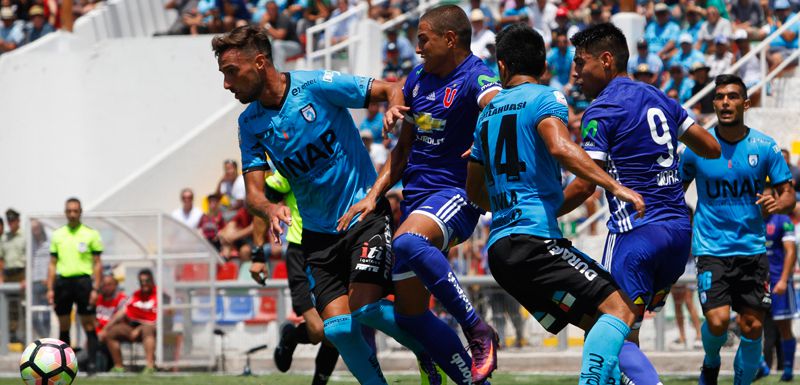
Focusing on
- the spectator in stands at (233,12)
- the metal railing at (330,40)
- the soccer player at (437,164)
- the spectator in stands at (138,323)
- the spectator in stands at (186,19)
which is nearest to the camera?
the soccer player at (437,164)

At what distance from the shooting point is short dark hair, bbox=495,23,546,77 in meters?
7.61

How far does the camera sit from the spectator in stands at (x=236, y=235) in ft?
62.1

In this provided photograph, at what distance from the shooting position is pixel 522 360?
50.8 feet

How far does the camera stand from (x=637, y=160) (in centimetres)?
799

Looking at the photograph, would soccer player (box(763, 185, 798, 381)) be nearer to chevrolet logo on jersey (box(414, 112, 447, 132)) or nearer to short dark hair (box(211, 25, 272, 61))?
chevrolet logo on jersey (box(414, 112, 447, 132))

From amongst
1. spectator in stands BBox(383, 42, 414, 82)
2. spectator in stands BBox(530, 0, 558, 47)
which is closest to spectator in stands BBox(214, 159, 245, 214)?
spectator in stands BBox(383, 42, 414, 82)

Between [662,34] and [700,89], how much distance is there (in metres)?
1.73

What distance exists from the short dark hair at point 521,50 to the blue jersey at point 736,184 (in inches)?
113

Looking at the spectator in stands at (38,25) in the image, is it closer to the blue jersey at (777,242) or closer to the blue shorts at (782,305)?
the blue jersey at (777,242)

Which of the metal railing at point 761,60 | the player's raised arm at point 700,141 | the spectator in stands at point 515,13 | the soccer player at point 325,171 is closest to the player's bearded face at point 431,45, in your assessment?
the soccer player at point 325,171

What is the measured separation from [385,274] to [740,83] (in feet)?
10.6

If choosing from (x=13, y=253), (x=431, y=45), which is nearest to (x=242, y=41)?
(x=431, y=45)

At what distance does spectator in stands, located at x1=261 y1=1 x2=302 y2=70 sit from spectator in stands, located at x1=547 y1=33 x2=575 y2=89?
15.7 feet

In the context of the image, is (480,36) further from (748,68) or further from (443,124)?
(443,124)
